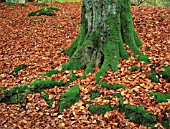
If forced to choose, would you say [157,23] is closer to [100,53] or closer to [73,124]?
[100,53]

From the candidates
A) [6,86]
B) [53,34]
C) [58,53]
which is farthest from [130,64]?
[53,34]

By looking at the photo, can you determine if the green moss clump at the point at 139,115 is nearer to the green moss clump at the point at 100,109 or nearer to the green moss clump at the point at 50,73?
the green moss clump at the point at 100,109

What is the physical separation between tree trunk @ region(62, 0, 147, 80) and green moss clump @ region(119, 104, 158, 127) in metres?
1.32

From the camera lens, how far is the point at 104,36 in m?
6.23

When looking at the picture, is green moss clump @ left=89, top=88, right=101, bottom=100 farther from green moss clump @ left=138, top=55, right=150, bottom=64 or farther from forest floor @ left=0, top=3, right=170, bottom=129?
green moss clump @ left=138, top=55, right=150, bottom=64

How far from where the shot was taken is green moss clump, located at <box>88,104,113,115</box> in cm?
490

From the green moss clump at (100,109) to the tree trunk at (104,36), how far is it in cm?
99

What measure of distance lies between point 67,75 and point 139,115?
2.48 m

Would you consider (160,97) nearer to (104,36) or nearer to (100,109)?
(100,109)

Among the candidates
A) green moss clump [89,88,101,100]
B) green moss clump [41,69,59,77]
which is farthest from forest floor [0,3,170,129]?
green moss clump [41,69,59,77]

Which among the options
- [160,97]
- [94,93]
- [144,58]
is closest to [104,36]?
[144,58]

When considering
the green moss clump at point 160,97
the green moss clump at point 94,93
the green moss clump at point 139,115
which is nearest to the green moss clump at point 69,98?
the green moss clump at point 94,93

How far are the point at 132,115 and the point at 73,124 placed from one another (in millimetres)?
1237

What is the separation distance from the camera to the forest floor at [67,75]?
4.80 metres
